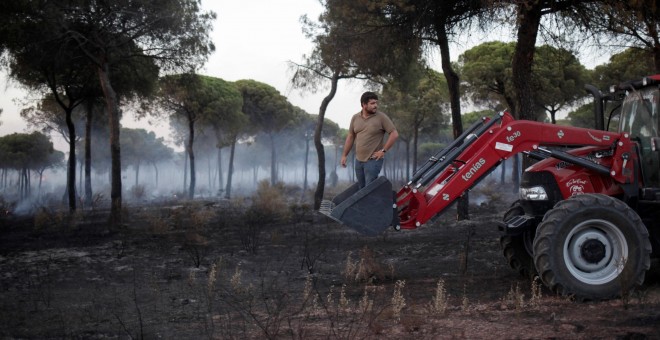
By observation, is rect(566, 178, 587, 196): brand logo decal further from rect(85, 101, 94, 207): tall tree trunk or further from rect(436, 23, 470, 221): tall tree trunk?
rect(85, 101, 94, 207): tall tree trunk

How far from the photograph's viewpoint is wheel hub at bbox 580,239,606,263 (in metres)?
6.13

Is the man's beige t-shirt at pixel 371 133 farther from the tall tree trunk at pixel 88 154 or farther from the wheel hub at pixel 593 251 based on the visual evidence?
the tall tree trunk at pixel 88 154

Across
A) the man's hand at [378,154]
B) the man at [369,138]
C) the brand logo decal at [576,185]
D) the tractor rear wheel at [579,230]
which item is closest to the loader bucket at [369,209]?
the man's hand at [378,154]

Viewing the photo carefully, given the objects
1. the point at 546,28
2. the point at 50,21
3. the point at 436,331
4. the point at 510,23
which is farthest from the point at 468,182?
the point at 50,21

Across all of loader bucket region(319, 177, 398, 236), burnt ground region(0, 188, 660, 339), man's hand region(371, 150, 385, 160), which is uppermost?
man's hand region(371, 150, 385, 160)

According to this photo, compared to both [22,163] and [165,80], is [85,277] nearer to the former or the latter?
Answer: [165,80]

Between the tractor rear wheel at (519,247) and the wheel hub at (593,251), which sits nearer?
the wheel hub at (593,251)

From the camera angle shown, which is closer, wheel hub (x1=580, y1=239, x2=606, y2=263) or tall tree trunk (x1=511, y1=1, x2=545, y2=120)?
wheel hub (x1=580, y1=239, x2=606, y2=263)

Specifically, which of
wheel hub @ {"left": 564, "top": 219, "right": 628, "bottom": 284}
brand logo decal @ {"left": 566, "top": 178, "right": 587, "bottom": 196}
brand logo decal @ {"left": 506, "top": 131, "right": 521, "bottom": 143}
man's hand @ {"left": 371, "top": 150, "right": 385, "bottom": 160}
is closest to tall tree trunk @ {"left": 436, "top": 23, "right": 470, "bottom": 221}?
man's hand @ {"left": 371, "top": 150, "right": 385, "bottom": 160}

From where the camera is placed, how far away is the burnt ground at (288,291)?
5.10 m

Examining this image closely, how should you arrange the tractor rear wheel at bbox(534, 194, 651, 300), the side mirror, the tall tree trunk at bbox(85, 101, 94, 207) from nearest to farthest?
the tractor rear wheel at bbox(534, 194, 651, 300), the side mirror, the tall tree trunk at bbox(85, 101, 94, 207)

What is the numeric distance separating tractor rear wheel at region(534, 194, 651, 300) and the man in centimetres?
255

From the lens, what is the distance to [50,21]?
16.1 metres

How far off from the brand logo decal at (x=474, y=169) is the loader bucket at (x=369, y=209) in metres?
A: 0.86
